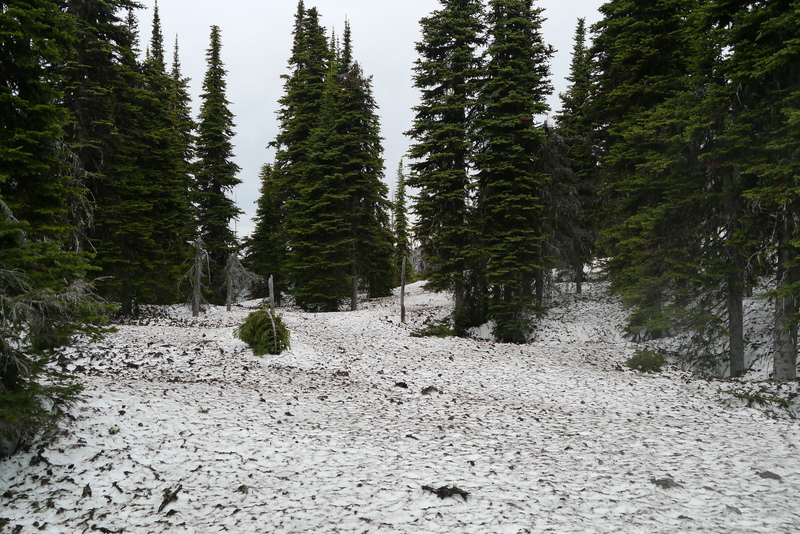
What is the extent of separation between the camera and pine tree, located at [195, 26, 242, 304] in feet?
89.2

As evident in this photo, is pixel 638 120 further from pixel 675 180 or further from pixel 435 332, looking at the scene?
pixel 435 332

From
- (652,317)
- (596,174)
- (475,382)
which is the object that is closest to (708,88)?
(652,317)

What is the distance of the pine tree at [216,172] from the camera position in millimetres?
27203

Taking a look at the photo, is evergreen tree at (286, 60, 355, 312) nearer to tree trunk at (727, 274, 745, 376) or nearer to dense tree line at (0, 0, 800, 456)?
dense tree line at (0, 0, 800, 456)

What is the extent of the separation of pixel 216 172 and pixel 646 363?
87.6 ft

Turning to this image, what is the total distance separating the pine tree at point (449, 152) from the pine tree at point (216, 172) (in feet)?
47.1

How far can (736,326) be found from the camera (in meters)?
11.9

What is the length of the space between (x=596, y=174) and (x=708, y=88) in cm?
882

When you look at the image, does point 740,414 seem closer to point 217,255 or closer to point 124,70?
point 124,70

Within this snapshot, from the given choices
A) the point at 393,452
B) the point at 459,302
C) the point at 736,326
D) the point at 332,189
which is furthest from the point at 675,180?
the point at 332,189

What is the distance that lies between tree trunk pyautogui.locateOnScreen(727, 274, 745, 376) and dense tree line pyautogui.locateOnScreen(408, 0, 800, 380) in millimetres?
45

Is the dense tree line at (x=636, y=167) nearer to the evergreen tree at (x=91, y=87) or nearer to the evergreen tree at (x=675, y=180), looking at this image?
the evergreen tree at (x=675, y=180)

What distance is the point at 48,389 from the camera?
5.78 m

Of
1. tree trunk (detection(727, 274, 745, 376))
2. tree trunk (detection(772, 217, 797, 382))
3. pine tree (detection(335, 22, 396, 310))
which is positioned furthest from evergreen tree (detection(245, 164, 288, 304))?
tree trunk (detection(772, 217, 797, 382))
